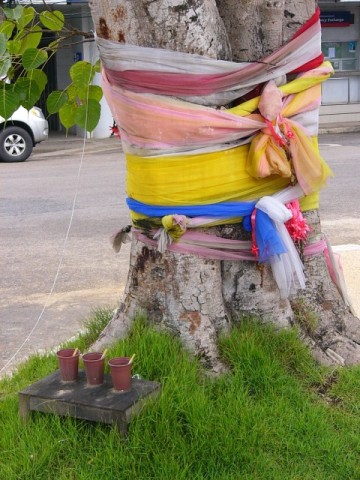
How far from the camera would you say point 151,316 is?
3.90 m

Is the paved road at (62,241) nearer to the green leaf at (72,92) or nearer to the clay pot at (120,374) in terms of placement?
the green leaf at (72,92)

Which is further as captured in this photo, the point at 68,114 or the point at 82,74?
the point at 68,114

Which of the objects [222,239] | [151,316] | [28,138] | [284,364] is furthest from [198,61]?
[28,138]

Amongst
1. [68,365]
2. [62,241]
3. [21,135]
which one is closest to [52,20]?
[68,365]

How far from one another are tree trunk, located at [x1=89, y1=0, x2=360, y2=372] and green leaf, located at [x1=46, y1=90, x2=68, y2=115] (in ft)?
2.06

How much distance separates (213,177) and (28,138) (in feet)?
45.6

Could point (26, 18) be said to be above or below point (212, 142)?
above

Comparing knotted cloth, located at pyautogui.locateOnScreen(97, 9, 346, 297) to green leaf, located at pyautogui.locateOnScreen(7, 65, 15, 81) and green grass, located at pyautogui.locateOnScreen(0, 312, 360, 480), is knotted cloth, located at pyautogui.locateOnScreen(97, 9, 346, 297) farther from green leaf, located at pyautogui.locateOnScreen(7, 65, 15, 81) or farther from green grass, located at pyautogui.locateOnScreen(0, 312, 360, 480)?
green leaf, located at pyautogui.locateOnScreen(7, 65, 15, 81)

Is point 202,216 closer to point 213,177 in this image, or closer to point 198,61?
point 213,177

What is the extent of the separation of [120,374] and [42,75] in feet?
5.94

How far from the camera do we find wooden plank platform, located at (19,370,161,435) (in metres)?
3.20

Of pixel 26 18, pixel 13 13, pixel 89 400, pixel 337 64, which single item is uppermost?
pixel 337 64

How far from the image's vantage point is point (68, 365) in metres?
3.49

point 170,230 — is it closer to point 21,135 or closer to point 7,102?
point 7,102
